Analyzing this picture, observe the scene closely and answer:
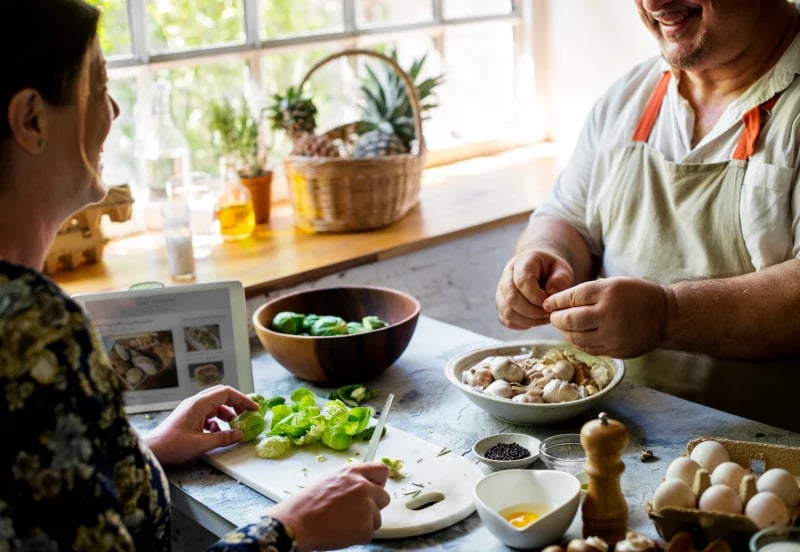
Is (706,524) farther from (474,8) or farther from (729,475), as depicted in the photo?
(474,8)

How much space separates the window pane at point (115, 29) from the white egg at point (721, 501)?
221 cm

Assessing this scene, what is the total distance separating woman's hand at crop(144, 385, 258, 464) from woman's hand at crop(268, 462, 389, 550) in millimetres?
352

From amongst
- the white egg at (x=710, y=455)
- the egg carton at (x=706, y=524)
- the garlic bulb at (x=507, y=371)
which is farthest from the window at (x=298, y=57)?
the egg carton at (x=706, y=524)

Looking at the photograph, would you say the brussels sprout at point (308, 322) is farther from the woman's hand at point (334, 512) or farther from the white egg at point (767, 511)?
the white egg at point (767, 511)

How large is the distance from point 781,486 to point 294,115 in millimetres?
1982

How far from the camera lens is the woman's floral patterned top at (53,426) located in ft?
3.57

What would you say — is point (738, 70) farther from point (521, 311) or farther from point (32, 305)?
point (32, 305)

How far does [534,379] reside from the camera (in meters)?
1.84

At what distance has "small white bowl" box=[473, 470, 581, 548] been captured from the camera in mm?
1377

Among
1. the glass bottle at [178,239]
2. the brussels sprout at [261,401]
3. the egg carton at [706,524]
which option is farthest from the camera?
the glass bottle at [178,239]

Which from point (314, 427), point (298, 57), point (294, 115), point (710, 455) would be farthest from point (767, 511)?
point (298, 57)

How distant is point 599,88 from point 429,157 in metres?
0.68

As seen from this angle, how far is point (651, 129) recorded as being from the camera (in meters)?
2.20

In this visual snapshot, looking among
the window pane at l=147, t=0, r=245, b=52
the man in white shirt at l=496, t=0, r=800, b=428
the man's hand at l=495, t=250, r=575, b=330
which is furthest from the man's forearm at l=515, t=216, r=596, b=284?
the window pane at l=147, t=0, r=245, b=52
